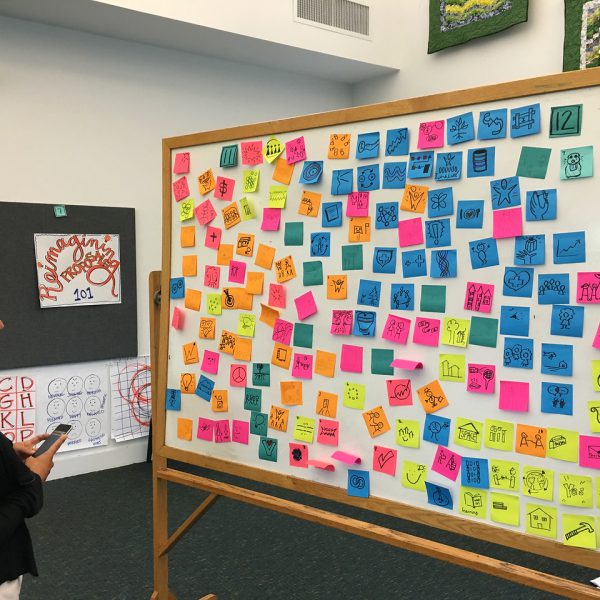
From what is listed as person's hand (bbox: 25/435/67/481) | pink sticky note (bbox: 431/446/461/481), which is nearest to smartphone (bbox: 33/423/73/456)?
person's hand (bbox: 25/435/67/481)

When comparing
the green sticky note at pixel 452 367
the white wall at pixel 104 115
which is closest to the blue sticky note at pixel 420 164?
the green sticky note at pixel 452 367

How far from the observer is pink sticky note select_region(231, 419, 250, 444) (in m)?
1.82

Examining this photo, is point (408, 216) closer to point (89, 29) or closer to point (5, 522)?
point (5, 522)

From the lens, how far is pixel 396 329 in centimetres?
152

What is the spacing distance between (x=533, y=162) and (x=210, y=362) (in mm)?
1060

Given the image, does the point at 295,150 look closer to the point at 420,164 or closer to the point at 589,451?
the point at 420,164

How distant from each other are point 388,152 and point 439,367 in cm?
52

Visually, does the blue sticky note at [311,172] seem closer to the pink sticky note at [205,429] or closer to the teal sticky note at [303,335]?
the teal sticky note at [303,335]

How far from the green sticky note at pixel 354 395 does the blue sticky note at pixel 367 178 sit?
48 centimetres

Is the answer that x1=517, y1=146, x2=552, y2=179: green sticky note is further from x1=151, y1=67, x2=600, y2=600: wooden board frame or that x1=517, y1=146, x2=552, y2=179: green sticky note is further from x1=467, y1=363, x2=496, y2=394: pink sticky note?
x1=467, y1=363, x2=496, y2=394: pink sticky note

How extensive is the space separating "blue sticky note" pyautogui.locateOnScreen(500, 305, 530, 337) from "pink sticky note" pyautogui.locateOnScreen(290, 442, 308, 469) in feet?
2.06

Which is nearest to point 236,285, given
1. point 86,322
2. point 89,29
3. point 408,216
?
point 408,216

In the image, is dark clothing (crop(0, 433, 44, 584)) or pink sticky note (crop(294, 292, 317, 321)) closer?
dark clothing (crop(0, 433, 44, 584))

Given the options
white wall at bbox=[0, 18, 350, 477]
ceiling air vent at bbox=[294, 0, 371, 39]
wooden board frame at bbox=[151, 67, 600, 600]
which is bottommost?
wooden board frame at bbox=[151, 67, 600, 600]
